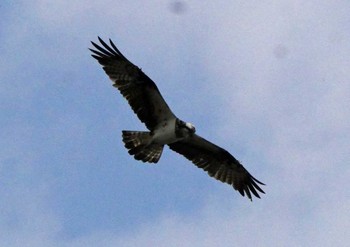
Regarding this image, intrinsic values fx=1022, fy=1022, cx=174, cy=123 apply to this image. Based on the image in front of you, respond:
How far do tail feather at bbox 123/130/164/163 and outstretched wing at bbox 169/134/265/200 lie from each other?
124 centimetres

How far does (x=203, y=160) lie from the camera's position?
25938 millimetres

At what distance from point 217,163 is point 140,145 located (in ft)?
8.45

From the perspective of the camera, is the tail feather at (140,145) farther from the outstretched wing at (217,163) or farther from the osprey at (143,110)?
the outstretched wing at (217,163)

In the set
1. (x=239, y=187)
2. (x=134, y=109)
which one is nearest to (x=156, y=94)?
(x=134, y=109)

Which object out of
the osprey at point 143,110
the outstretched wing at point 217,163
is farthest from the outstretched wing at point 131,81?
the outstretched wing at point 217,163

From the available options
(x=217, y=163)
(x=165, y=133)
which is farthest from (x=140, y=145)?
(x=217, y=163)

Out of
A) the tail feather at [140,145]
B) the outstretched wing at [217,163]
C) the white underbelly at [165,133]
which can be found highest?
the outstretched wing at [217,163]

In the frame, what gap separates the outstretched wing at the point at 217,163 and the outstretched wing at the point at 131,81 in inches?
62.0

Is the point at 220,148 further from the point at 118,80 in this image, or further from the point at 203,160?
the point at 118,80

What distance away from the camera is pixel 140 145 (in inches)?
962

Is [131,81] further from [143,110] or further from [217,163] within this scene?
[217,163]

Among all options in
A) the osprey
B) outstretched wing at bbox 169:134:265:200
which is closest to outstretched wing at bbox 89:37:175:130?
the osprey

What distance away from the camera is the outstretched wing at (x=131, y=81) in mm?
24062

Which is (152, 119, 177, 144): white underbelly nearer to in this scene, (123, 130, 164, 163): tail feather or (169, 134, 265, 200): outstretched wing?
(123, 130, 164, 163): tail feather
